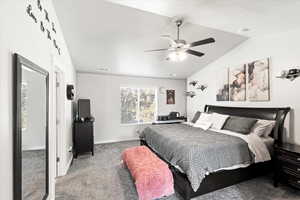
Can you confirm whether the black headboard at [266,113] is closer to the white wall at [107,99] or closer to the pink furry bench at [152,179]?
the pink furry bench at [152,179]

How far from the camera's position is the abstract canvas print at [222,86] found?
163 inches

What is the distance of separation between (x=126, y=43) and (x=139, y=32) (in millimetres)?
467

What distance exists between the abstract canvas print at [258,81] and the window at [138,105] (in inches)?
123

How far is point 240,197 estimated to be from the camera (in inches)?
85.0

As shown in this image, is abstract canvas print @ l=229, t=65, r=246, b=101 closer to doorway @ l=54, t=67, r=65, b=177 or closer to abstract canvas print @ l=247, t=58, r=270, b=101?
abstract canvas print @ l=247, t=58, r=270, b=101

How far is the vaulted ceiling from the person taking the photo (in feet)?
6.89

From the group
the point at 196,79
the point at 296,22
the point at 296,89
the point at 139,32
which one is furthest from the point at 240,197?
the point at 196,79

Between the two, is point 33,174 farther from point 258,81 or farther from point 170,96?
point 170,96

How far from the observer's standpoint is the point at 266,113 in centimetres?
312

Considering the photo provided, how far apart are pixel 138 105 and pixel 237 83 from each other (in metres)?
3.25

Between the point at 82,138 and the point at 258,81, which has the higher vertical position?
the point at 258,81

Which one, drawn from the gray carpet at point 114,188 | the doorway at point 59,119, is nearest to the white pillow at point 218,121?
the gray carpet at point 114,188

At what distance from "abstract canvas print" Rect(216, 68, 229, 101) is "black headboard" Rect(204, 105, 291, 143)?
1.09 ft

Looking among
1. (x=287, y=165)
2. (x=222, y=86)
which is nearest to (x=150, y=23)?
(x=222, y=86)
